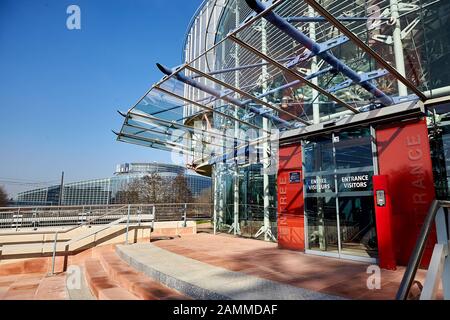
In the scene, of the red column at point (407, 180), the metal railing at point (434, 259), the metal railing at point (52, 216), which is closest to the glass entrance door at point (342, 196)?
the red column at point (407, 180)

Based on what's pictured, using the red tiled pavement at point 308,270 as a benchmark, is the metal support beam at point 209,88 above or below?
above

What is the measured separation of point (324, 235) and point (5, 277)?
29.1 feet

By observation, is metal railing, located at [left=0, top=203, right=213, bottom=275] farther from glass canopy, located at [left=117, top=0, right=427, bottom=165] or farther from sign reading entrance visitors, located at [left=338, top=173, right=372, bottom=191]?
sign reading entrance visitors, located at [left=338, top=173, right=372, bottom=191]

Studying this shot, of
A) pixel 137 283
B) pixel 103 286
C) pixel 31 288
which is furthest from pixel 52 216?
pixel 137 283

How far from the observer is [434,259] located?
2393mm

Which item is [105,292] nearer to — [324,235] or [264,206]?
[324,235]

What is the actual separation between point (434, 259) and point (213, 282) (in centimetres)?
267

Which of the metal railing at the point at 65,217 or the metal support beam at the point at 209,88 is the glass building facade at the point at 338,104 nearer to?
the metal support beam at the point at 209,88

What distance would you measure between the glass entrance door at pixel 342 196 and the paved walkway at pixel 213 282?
3.16m

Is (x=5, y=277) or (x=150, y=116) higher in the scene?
(x=150, y=116)

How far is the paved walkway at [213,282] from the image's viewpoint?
11.1 feet
